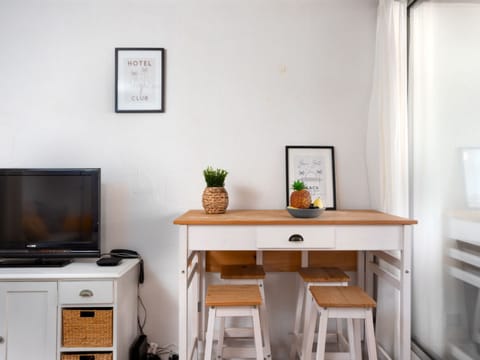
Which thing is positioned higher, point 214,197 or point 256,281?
point 214,197

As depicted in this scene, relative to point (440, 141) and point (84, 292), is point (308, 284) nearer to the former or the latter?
point (440, 141)

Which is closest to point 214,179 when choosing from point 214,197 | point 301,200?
point 214,197

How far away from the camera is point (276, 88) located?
6.85 feet

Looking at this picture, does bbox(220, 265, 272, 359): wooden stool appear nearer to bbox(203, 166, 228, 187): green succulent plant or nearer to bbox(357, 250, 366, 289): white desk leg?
bbox(203, 166, 228, 187): green succulent plant

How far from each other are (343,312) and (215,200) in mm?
862

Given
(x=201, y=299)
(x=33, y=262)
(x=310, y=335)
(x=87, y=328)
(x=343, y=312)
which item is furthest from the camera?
(x=201, y=299)

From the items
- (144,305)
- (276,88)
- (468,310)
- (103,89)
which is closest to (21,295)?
(144,305)

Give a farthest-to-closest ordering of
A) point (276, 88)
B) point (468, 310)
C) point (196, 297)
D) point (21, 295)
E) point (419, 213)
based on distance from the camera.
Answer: point (276, 88) → point (196, 297) → point (419, 213) → point (21, 295) → point (468, 310)

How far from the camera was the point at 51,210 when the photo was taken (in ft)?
6.15

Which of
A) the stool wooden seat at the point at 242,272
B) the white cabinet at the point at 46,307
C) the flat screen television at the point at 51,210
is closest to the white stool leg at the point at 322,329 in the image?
the stool wooden seat at the point at 242,272

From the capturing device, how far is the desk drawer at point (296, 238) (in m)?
1.59

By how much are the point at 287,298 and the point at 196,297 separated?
599 mm

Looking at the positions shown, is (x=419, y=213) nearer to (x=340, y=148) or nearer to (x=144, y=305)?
(x=340, y=148)

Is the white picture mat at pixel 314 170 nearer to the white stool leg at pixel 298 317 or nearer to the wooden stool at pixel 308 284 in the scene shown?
the wooden stool at pixel 308 284
